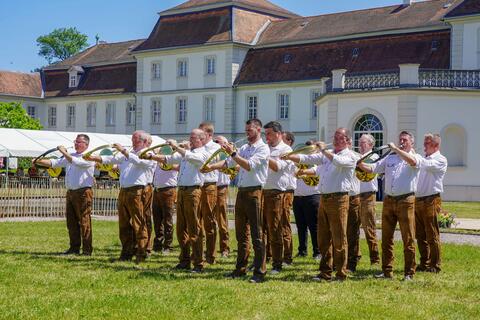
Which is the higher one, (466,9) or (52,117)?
(466,9)

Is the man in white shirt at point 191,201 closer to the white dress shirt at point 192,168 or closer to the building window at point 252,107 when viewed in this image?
the white dress shirt at point 192,168

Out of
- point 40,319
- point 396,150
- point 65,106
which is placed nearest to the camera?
point 40,319

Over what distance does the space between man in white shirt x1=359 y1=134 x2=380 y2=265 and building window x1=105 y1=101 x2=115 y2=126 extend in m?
48.5

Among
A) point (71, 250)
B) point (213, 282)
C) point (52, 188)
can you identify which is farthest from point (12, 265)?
point (52, 188)

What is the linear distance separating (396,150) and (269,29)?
146ft

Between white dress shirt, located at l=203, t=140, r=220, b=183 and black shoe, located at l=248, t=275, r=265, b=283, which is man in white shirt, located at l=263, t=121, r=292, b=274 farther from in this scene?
white dress shirt, located at l=203, t=140, r=220, b=183

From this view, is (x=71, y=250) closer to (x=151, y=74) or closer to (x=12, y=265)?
(x=12, y=265)

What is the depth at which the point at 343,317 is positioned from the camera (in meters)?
8.89

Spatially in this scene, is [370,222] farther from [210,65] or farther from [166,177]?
[210,65]

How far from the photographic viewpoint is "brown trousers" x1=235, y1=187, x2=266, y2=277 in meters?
11.4

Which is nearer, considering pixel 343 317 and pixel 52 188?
pixel 343 317

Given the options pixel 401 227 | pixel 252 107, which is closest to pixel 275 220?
pixel 401 227

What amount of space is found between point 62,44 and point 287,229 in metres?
77.3

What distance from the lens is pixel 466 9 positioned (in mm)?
40656
